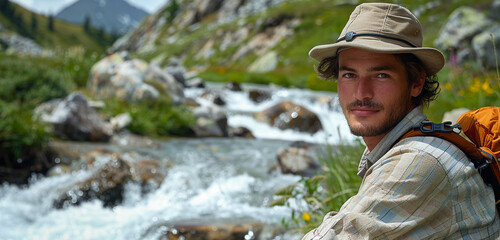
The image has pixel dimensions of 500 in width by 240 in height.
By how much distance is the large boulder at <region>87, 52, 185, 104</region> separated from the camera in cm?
1078

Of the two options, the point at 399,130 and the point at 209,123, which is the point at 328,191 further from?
the point at 209,123

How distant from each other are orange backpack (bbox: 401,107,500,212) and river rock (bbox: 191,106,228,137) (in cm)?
867

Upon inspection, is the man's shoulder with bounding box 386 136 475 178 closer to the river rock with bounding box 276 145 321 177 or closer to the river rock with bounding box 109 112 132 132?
the river rock with bounding box 276 145 321 177

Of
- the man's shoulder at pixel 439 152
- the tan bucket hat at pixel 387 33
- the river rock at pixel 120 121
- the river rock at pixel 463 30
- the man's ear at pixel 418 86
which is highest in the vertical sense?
the river rock at pixel 463 30

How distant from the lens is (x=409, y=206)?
1.34 metres

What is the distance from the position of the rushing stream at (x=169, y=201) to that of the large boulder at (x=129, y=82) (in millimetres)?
2940

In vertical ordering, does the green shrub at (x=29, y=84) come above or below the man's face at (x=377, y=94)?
above

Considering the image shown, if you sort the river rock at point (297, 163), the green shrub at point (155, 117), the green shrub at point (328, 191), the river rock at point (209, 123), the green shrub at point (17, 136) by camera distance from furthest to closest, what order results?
the river rock at point (209, 123) < the green shrub at point (155, 117) < the river rock at point (297, 163) < the green shrub at point (17, 136) < the green shrub at point (328, 191)

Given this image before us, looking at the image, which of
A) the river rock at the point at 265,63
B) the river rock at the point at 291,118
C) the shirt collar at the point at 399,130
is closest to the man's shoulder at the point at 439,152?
the shirt collar at the point at 399,130

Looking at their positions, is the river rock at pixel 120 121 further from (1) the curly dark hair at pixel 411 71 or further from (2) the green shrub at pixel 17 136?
(1) the curly dark hair at pixel 411 71

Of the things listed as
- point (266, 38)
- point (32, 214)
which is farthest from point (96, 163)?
point (266, 38)

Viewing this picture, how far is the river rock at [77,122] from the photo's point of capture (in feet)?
27.1

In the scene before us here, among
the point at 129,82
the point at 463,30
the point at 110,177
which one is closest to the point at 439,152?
the point at 110,177

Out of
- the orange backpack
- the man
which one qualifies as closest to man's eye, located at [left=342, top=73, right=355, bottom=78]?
the man
